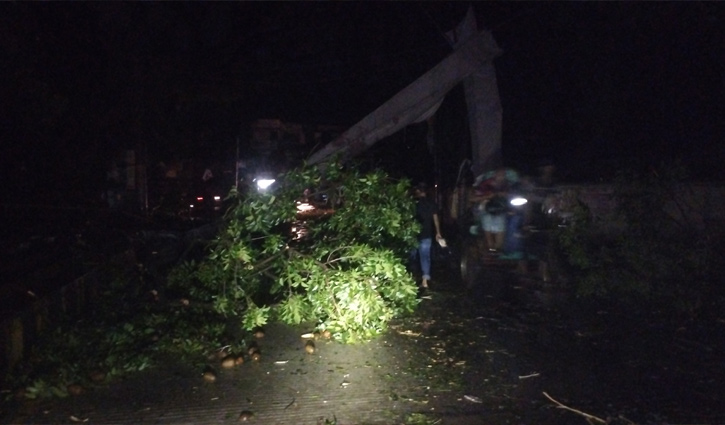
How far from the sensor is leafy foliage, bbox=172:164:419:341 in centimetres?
789

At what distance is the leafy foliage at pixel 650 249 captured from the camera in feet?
30.8

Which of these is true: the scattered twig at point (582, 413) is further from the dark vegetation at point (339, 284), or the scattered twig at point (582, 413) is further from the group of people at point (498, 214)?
the group of people at point (498, 214)

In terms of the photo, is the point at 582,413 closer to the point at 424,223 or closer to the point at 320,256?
the point at 320,256

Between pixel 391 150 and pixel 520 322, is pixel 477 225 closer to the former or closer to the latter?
pixel 520 322

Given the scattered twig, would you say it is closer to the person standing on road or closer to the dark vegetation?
the dark vegetation

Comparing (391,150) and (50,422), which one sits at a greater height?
(391,150)

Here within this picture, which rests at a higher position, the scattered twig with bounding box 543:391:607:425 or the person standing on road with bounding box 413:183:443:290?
the person standing on road with bounding box 413:183:443:290

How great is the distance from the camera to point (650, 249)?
31.9 ft

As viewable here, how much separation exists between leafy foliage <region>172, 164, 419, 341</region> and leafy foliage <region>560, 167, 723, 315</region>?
2.80 metres

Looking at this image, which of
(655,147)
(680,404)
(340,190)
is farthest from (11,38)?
(655,147)

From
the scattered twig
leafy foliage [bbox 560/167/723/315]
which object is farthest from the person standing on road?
the scattered twig

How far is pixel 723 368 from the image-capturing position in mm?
6930

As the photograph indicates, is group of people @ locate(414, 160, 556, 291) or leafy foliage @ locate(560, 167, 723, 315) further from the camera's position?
group of people @ locate(414, 160, 556, 291)

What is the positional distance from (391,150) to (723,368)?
1371 centimetres
